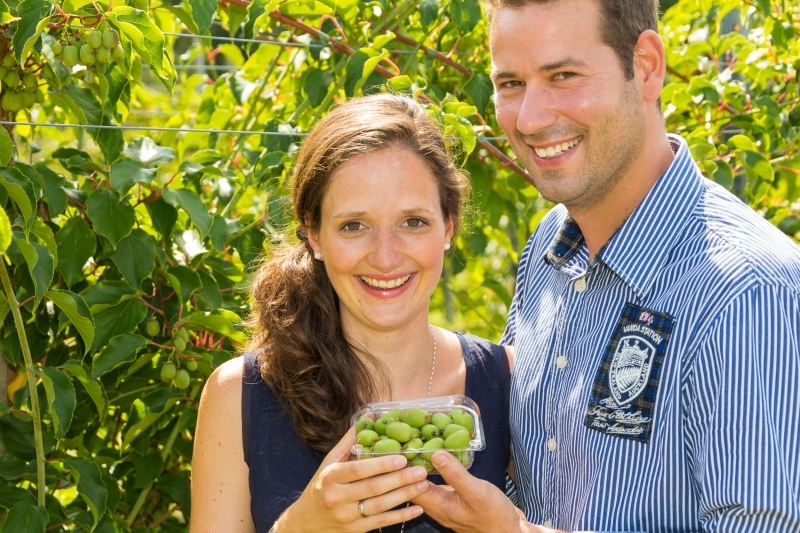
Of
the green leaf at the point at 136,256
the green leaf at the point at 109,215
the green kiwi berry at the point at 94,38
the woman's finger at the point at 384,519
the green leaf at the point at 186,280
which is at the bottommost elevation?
the woman's finger at the point at 384,519

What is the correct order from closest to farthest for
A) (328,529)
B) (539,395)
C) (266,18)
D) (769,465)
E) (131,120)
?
(769,465) < (328,529) < (539,395) < (266,18) < (131,120)

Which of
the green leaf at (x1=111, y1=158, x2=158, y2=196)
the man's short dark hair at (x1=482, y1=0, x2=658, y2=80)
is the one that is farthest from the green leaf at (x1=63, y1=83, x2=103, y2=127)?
the man's short dark hair at (x1=482, y1=0, x2=658, y2=80)

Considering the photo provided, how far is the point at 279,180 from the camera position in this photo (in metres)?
2.48

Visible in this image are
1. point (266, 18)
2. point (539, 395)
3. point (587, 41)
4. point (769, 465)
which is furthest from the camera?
point (266, 18)

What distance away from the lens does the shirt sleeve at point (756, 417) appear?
153cm

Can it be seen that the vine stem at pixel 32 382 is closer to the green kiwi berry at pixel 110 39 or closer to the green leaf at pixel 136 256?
the green leaf at pixel 136 256

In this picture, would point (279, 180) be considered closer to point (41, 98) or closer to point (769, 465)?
point (41, 98)

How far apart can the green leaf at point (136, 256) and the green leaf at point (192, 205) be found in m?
0.11

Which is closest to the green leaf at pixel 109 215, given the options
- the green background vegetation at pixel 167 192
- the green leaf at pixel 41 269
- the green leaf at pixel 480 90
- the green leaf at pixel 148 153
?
the green background vegetation at pixel 167 192

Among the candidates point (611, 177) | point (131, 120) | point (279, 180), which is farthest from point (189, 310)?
point (131, 120)

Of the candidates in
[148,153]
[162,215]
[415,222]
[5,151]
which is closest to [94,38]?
[5,151]

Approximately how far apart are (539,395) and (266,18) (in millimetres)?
1102

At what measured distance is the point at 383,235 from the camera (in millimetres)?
1951

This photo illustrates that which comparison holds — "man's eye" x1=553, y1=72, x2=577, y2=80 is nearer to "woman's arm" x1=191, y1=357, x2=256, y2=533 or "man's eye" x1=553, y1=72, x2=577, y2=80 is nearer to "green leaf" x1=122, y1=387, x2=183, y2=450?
"woman's arm" x1=191, y1=357, x2=256, y2=533
